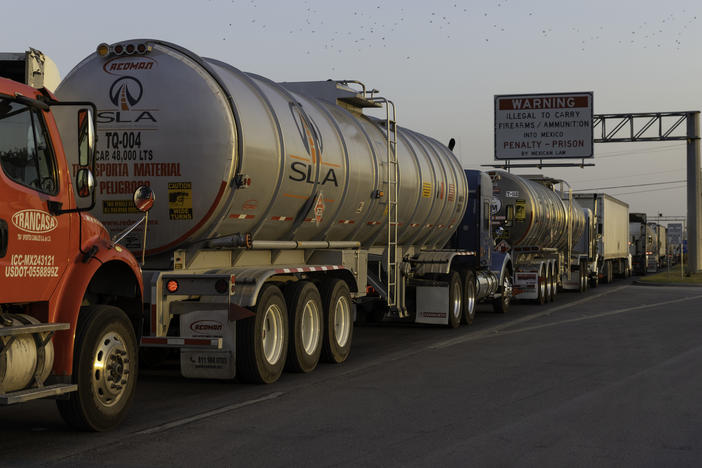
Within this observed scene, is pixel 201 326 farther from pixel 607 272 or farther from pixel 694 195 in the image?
pixel 694 195

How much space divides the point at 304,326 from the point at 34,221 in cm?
510

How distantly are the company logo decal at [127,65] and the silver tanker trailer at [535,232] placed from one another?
14789mm

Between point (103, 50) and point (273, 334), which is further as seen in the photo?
point (273, 334)

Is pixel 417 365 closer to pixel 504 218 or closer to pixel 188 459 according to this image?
pixel 188 459

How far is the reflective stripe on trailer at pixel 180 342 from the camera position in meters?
9.48

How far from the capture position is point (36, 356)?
694cm

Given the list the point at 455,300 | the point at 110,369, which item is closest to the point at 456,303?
the point at 455,300

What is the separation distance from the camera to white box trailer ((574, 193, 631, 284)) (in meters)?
40.9

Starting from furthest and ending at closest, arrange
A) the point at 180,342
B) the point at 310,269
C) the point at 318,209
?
1. the point at 318,209
2. the point at 310,269
3. the point at 180,342

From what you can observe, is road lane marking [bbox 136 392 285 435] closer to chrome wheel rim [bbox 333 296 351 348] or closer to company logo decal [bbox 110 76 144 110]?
chrome wheel rim [bbox 333 296 351 348]

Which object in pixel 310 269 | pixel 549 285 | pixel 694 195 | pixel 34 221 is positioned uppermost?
pixel 694 195

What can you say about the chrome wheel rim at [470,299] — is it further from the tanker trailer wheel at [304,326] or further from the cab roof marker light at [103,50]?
the cab roof marker light at [103,50]

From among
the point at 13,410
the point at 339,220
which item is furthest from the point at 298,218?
the point at 13,410

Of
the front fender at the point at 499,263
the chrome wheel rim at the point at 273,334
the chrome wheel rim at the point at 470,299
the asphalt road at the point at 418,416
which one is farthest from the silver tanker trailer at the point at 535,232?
the chrome wheel rim at the point at 273,334
